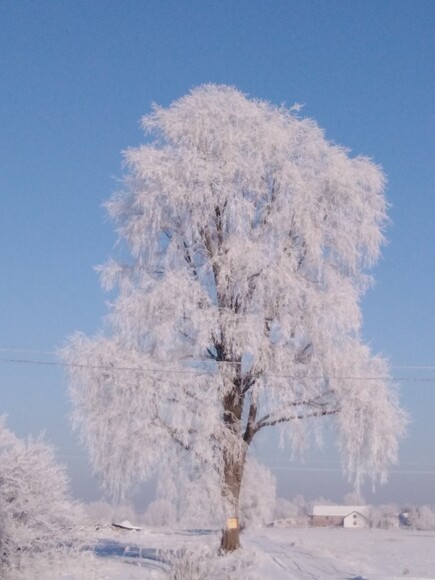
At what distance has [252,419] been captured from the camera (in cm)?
1992

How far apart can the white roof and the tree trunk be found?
129320mm

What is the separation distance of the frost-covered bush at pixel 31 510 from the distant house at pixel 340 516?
12761 centimetres

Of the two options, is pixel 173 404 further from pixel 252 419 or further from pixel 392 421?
pixel 392 421

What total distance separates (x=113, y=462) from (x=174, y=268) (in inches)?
184

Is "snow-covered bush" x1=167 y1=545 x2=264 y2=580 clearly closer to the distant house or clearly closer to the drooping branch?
the drooping branch

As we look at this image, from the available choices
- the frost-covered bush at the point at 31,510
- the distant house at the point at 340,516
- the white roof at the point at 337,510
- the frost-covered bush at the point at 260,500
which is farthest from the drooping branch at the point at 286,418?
the white roof at the point at 337,510

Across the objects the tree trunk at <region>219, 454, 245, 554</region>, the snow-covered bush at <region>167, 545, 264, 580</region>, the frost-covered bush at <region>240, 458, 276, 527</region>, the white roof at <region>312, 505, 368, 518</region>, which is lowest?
the snow-covered bush at <region>167, 545, 264, 580</region>

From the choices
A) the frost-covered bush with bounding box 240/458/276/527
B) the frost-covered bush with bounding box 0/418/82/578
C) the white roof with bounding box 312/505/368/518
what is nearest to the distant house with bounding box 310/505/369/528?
the white roof with bounding box 312/505/368/518

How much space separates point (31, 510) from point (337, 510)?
14461cm

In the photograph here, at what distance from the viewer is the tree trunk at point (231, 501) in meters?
19.3

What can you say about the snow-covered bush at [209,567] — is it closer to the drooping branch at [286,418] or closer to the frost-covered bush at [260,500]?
the drooping branch at [286,418]

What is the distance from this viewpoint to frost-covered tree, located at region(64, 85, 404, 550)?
61.8 ft

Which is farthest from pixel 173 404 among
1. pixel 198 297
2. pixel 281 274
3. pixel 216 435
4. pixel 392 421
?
pixel 392 421

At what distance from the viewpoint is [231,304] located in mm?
19828
